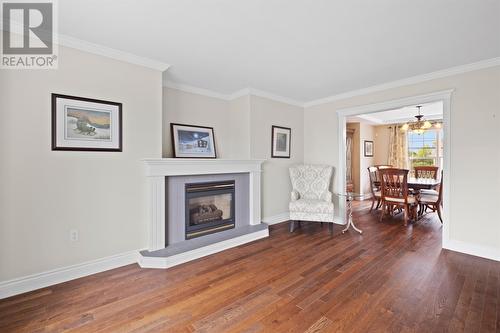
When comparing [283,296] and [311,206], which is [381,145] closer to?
[311,206]

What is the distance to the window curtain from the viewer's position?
22.6 ft

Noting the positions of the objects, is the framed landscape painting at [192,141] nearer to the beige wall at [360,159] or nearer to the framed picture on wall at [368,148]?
the beige wall at [360,159]

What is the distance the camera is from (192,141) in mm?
3691

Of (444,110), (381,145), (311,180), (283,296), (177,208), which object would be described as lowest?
(283,296)

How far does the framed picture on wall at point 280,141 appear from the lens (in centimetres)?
422

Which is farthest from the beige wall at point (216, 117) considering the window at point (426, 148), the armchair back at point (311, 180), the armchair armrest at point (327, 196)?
the window at point (426, 148)

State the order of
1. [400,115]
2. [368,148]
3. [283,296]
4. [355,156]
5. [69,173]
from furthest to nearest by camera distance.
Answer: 1. [368,148]
2. [355,156]
3. [400,115]
4. [69,173]
5. [283,296]

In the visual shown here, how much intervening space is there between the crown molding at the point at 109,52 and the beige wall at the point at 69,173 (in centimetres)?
6

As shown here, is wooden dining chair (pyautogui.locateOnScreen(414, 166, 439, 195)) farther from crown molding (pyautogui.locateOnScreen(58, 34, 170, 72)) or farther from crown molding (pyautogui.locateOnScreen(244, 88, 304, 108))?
crown molding (pyautogui.locateOnScreen(58, 34, 170, 72))

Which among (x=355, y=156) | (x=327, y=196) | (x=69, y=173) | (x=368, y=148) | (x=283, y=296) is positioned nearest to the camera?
(x=283, y=296)

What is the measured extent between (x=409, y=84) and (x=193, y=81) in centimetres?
328

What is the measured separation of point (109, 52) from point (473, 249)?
5001 millimetres

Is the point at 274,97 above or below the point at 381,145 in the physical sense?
above

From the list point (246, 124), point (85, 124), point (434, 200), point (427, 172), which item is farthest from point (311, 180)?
point (85, 124)
